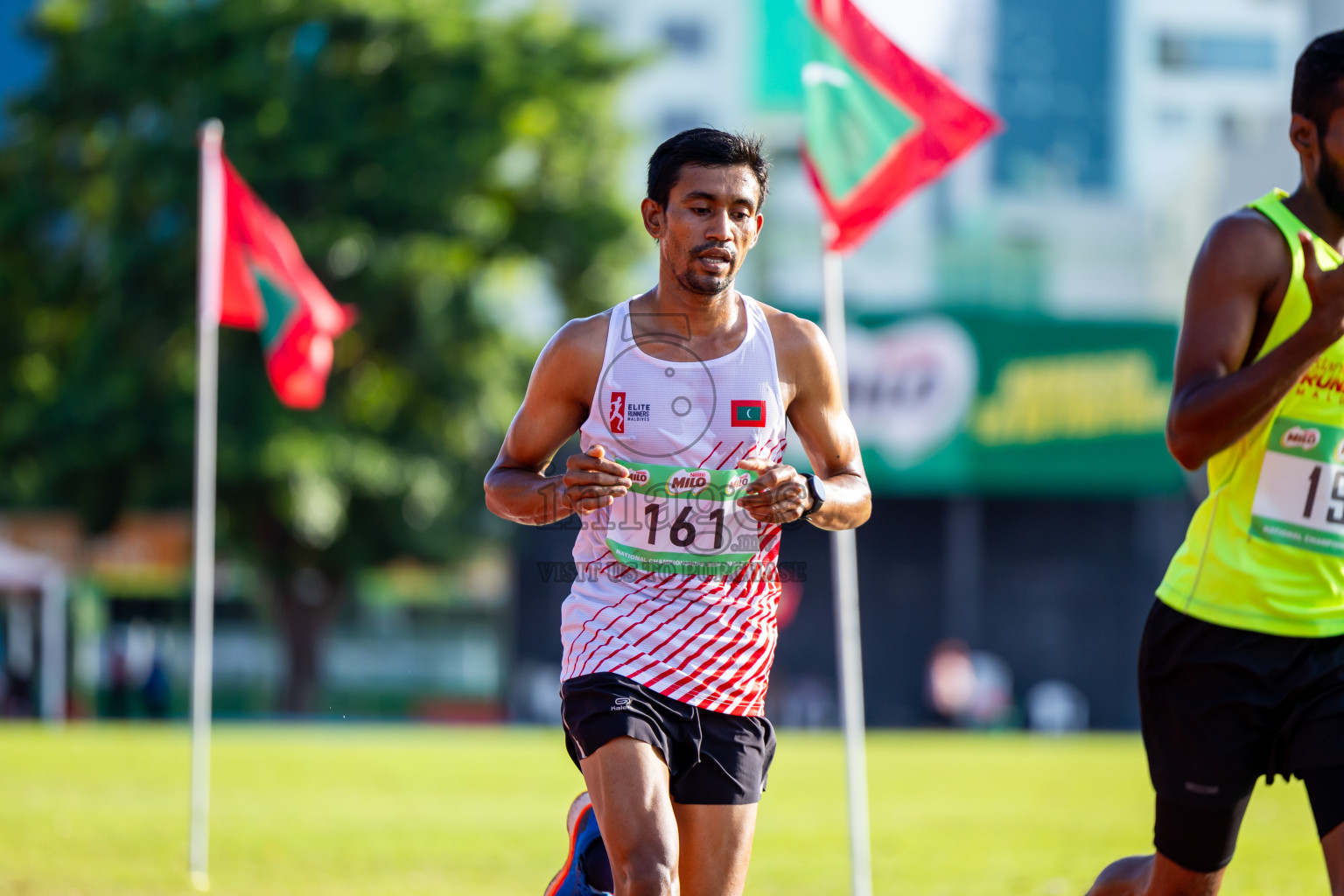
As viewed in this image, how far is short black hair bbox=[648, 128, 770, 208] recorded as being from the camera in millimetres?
4508

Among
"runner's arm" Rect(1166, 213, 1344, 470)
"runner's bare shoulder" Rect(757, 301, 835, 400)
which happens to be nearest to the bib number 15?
"runner's arm" Rect(1166, 213, 1344, 470)

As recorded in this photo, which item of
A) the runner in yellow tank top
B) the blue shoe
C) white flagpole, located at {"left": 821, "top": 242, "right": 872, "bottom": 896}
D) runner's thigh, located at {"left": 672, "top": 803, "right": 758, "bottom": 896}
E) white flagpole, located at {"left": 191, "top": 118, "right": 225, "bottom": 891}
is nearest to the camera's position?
the runner in yellow tank top

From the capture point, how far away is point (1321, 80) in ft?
13.2

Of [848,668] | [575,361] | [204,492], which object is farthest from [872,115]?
[204,492]

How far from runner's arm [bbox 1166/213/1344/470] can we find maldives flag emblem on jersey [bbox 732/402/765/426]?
1.09m

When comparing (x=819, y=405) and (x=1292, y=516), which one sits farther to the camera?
(x=819, y=405)

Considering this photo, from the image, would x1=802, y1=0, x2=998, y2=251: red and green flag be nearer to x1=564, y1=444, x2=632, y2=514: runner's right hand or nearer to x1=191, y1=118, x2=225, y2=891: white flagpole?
x1=191, y1=118, x2=225, y2=891: white flagpole

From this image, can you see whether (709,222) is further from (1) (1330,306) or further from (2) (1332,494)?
(2) (1332,494)

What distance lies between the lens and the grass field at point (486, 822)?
9.69 meters

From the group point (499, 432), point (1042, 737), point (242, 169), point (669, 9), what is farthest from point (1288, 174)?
point (669, 9)

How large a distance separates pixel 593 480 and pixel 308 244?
85.3 feet

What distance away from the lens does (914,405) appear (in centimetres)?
2970

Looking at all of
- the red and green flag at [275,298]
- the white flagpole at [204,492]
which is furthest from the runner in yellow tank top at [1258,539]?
the red and green flag at [275,298]

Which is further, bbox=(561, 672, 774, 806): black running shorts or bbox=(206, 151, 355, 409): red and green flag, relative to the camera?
bbox=(206, 151, 355, 409): red and green flag
